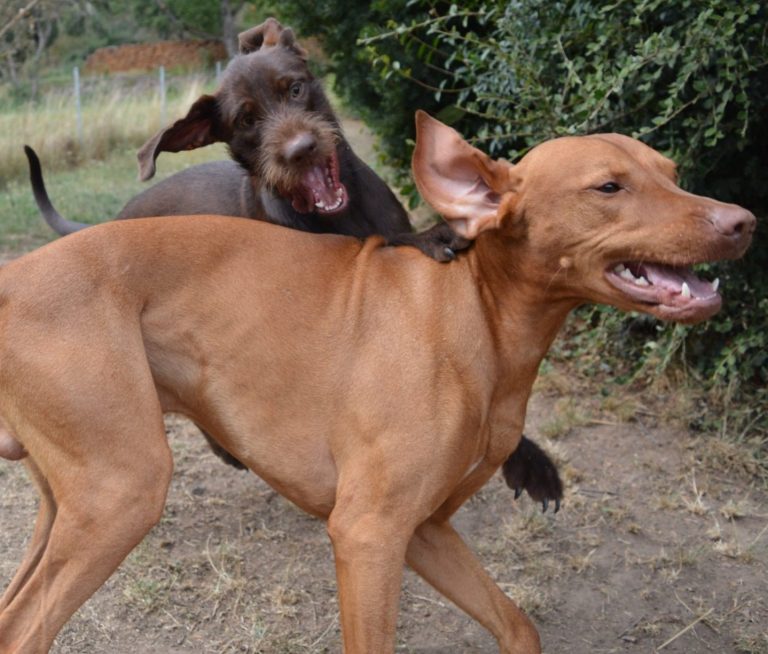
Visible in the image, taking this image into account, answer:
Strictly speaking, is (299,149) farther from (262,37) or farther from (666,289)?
(666,289)

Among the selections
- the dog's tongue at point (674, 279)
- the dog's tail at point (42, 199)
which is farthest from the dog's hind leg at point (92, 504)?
the dog's tail at point (42, 199)

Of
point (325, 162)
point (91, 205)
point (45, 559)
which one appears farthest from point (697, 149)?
point (91, 205)

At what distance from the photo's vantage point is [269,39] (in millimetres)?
5172

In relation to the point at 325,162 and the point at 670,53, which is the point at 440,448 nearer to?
the point at 325,162

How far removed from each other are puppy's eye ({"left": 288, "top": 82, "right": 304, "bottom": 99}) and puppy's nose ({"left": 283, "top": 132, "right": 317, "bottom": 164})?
43 cm

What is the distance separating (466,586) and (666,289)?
126 cm

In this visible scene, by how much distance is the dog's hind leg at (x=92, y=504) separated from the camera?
3.17 m

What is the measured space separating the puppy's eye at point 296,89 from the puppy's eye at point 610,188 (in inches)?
73.1

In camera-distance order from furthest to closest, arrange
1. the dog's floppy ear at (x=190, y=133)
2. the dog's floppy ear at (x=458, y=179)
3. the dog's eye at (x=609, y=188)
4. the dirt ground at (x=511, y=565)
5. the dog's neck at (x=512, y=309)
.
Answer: the dog's floppy ear at (x=190, y=133), the dirt ground at (x=511, y=565), the dog's neck at (x=512, y=309), the dog's floppy ear at (x=458, y=179), the dog's eye at (x=609, y=188)

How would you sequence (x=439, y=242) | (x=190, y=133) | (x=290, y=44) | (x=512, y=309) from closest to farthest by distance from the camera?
(x=512, y=309) < (x=439, y=242) < (x=190, y=133) < (x=290, y=44)

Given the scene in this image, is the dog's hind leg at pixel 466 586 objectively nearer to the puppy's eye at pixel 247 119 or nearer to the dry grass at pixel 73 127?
the puppy's eye at pixel 247 119

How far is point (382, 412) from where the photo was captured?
3391mm

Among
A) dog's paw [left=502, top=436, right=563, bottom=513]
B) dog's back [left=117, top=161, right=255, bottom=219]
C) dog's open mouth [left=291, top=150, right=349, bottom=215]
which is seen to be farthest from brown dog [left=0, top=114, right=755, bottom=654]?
dog's back [left=117, top=161, right=255, bottom=219]

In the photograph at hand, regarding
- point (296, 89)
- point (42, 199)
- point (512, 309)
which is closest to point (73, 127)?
point (42, 199)
